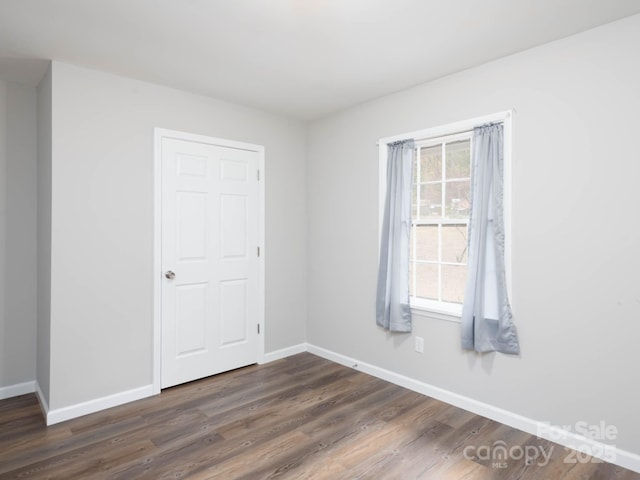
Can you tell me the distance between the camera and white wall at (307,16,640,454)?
2.18 m

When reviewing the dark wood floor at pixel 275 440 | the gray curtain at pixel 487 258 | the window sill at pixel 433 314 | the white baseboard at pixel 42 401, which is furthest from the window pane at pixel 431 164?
the white baseboard at pixel 42 401

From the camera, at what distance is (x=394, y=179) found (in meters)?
3.29

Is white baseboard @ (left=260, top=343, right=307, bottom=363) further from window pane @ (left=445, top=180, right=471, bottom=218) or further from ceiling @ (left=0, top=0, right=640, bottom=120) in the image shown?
ceiling @ (left=0, top=0, right=640, bottom=120)

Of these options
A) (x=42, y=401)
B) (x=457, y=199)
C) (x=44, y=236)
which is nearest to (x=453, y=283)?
(x=457, y=199)

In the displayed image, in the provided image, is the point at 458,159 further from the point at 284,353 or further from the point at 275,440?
the point at 284,353

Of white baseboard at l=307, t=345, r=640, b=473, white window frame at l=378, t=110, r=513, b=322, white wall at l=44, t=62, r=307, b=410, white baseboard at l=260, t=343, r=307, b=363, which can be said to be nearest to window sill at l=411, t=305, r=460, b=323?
white window frame at l=378, t=110, r=513, b=322

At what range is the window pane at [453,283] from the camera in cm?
303

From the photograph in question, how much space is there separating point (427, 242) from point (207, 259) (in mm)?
1980

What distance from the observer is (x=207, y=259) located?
11.5 feet

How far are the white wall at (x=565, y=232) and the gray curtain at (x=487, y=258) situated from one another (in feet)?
0.29

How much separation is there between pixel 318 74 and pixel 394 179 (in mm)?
1065

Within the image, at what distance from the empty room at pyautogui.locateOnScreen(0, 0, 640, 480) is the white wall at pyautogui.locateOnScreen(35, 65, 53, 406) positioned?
0.05 m

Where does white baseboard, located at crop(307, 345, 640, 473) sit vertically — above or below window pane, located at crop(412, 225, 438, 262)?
below

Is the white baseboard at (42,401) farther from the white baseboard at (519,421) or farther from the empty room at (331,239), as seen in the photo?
the white baseboard at (519,421)
